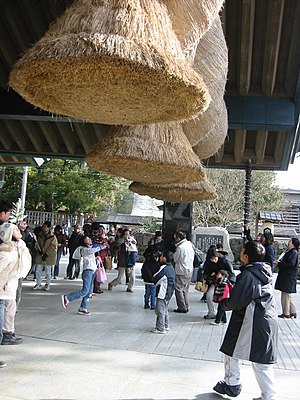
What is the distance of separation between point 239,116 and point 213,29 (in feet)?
15.8

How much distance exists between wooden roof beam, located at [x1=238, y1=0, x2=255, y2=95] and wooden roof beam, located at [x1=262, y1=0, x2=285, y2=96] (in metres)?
0.27

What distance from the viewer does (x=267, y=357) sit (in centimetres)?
399

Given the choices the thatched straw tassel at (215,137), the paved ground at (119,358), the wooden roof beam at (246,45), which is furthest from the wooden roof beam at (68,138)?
the thatched straw tassel at (215,137)

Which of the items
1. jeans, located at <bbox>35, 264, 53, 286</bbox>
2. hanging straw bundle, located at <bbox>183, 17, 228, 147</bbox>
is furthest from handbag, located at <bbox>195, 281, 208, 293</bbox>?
jeans, located at <bbox>35, 264, 53, 286</bbox>

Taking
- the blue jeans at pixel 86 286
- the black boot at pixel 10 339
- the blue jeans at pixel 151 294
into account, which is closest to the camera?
the black boot at pixel 10 339

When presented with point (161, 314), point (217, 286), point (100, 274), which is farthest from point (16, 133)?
point (217, 286)

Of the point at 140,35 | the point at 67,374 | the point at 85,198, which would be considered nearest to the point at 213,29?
the point at 140,35

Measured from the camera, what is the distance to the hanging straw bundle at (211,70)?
171 inches

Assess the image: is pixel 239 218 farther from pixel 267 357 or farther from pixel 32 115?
pixel 267 357

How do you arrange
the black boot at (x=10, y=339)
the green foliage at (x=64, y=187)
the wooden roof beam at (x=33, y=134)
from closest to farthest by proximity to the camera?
1. the black boot at (x=10, y=339)
2. the wooden roof beam at (x=33, y=134)
3. the green foliage at (x=64, y=187)

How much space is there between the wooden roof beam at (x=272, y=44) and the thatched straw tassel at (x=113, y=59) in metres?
4.66

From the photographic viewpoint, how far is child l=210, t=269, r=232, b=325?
5.27 metres

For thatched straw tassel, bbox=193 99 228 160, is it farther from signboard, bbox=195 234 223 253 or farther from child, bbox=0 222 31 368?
signboard, bbox=195 234 223 253

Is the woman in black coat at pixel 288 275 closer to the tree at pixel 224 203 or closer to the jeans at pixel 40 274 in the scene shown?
the jeans at pixel 40 274
